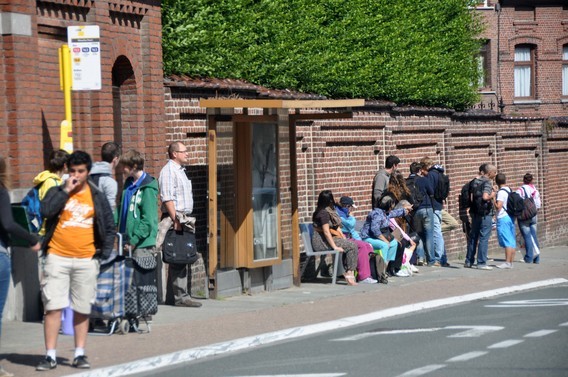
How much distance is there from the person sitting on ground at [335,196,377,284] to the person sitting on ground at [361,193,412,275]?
0.22 m

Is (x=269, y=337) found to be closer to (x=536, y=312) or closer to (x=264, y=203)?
(x=536, y=312)

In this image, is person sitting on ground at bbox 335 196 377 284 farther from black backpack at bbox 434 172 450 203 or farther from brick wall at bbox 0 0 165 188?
brick wall at bbox 0 0 165 188

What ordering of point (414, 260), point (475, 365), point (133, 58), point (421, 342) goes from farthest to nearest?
1. point (414, 260)
2. point (133, 58)
3. point (421, 342)
4. point (475, 365)

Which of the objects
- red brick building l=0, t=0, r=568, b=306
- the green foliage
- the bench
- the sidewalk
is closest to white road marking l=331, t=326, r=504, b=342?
the sidewalk

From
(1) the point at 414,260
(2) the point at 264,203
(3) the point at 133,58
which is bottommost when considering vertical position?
(1) the point at 414,260

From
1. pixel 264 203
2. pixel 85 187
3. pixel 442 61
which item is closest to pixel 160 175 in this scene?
pixel 264 203

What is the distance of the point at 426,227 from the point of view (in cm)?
2267

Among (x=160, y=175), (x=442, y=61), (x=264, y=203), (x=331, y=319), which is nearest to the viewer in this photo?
(x=331, y=319)

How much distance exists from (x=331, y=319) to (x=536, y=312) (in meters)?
2.46

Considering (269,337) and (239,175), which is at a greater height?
(239,175)

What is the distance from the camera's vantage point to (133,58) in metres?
16.7

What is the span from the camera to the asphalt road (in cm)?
1025

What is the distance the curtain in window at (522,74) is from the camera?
46031 millimetres

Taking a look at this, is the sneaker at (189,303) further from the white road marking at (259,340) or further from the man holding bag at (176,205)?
the white road marking at (259,340)
